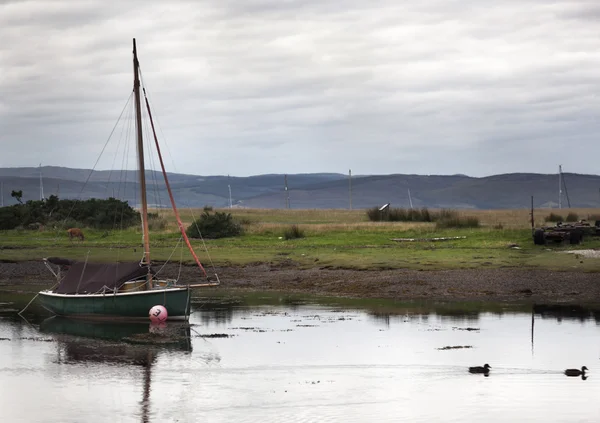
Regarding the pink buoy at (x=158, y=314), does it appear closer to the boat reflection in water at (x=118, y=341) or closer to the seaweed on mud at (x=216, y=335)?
the boat reflection in water at (x=118, y=341)

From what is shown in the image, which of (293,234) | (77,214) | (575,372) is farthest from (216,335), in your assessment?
(77,214)

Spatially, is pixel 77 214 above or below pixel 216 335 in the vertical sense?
above

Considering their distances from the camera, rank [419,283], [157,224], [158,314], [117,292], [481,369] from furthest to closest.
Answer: [157,224] → [419,283] → [117,292] → [158,314] → [481,369]

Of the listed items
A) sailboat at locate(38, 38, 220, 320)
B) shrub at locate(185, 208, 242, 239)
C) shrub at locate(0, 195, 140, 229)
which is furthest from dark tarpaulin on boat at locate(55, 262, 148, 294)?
shrub at locate(0, 195, 140, 229)

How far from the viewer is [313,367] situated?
2889 cm

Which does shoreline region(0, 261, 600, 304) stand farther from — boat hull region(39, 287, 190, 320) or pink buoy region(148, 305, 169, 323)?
pink buoy region(148, 305, 169, 323)

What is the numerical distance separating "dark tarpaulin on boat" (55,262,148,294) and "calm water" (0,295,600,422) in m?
1.45

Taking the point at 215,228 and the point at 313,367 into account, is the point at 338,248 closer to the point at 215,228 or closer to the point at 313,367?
the point at 215,228

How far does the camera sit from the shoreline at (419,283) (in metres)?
43.6

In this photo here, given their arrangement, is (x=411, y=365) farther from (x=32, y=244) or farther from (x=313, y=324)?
(x=32, y=244)

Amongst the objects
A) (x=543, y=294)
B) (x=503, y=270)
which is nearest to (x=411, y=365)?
(x=543, y=294)

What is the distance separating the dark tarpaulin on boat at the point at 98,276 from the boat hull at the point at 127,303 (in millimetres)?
497

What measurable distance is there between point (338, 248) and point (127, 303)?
2455cm

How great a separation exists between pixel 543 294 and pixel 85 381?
23.0 meters
